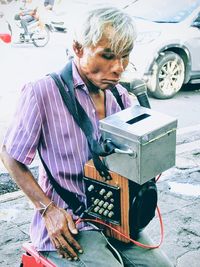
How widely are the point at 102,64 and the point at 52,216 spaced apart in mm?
671

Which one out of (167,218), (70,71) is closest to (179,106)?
(167,218)

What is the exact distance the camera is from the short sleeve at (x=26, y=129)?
1.97 meters

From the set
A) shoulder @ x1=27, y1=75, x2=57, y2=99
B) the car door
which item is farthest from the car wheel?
shoulder @ x1=27, y1=75, x2=57, y2=99

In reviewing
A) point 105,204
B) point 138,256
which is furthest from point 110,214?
point 138,256

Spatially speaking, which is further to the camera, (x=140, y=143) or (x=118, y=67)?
(x=118, y=67)

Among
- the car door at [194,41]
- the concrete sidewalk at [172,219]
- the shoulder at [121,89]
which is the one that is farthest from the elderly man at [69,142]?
the car door at [194,41]

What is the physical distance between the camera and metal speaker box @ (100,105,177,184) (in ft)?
5.97

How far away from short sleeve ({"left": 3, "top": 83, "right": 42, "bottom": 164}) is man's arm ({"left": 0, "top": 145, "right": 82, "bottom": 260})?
0.05 meters

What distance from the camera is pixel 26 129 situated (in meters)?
1.97

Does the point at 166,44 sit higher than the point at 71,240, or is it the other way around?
the point at 71,240

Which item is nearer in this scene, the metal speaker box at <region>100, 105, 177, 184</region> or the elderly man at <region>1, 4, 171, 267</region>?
the metal speaker box at <region>100, 105, 177, 184</region>

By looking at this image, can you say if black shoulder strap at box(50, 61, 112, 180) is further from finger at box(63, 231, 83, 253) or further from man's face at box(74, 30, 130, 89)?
finger at box(63, 231, 83, 253)

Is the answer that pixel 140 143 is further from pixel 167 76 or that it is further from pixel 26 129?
pixel 167 76

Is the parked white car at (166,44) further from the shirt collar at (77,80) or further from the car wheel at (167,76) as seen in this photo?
the shirt collar at (77,80)
